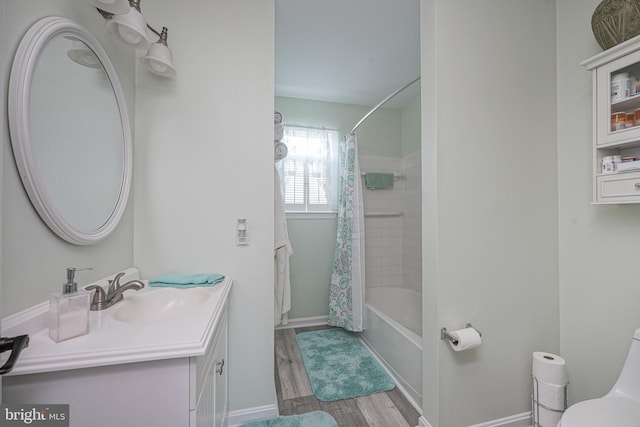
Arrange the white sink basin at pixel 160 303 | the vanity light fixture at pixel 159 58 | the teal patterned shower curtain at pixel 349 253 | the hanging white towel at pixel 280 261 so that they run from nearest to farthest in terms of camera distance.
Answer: the white sink basin at pixel 160 303 < the vanity light fixture at pixel 159 58 < the hanging white towel at pixel 280 261 < the teal patterned shower curtain at pixel 349 253

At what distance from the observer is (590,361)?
53.7 inches

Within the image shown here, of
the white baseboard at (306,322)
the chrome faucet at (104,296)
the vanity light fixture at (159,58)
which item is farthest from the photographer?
the white baseboard at (306,322)

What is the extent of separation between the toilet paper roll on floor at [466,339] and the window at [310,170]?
1.91 m

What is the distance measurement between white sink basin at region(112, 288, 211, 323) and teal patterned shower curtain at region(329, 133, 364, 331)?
1577 millimetres

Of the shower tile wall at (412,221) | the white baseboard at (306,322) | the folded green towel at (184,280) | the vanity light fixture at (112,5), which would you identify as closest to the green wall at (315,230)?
the white baseboard at (306,322)

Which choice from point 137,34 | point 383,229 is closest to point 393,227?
point 383,229

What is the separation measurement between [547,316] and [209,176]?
85.5 inches

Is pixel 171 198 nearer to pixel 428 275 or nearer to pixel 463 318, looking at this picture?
pixel 428 275

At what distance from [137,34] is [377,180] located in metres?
2.25

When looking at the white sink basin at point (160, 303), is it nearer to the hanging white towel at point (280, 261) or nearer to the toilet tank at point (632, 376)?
the hanging white towel at point (280, 261)

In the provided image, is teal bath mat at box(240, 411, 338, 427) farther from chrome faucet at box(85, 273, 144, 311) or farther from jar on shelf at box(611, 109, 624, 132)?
jar on shelf at box(611, 109, 624, 132)

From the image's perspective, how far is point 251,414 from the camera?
1472mm

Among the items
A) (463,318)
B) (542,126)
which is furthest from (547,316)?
Answer: (542,126)

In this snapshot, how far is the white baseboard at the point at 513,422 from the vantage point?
1403 mm
